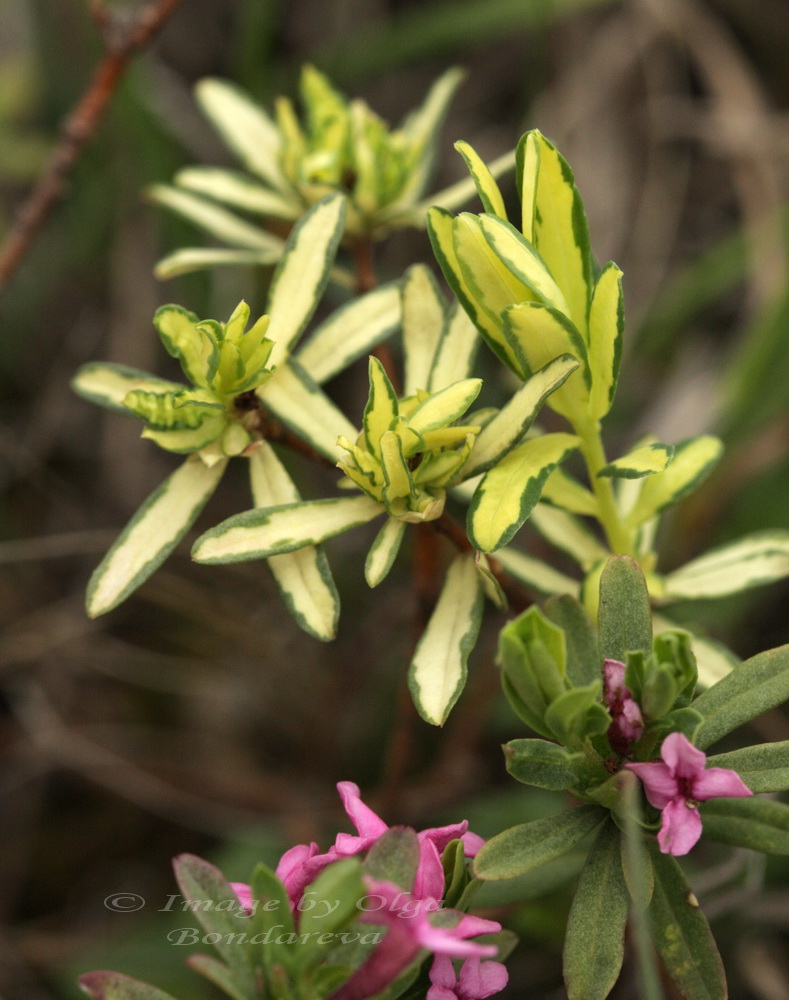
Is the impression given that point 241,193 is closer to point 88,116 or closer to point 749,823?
point 88,116

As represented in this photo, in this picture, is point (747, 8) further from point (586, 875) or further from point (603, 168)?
point (586, 875)

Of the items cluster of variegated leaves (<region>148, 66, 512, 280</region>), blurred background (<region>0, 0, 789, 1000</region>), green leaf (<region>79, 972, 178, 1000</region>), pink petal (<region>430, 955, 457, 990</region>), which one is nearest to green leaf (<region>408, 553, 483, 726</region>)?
pink petal (<region>430, 955, 457, 990</region>)

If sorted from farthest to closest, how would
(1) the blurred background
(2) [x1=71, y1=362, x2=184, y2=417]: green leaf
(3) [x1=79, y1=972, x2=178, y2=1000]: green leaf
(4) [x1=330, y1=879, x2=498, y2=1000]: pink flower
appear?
(1) the blurred background, (2) [x1=71, y1=362, x2=184, y2=417]: green leaf, (3) [x1=79, y1=972, x2=178, y2=1000]: green leaf, (4) [x1=330, y1=879, x2=498, y2=1000]: pink flower

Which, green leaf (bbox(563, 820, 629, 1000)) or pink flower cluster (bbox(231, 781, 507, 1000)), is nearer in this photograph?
pink flower cluster (bbox(231, 781, 507, 1000))

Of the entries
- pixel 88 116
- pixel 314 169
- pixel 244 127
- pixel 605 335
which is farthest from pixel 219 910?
pixel 88 116

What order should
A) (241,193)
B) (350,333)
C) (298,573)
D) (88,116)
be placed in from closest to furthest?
1. (298,573)
2. (350,333)
3. (241,193)
4. (88,116)

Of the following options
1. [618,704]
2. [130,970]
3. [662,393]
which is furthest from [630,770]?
[662,393]

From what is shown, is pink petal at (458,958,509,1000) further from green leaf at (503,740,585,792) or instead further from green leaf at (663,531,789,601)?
green leaf at (663,531,789,601)
